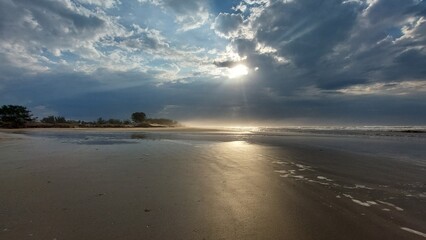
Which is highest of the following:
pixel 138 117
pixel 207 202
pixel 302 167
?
pixel 138 117

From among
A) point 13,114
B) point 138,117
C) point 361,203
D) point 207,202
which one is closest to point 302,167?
point 361,203

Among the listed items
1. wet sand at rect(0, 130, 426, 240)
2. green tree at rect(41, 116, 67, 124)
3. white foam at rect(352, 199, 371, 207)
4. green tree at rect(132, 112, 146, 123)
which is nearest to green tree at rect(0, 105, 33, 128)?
green tree at rect(41, 116, 67, 124)

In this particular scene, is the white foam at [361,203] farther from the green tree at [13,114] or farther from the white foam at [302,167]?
the green tree at [13,114]

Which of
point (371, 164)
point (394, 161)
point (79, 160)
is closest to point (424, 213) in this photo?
point (371, 164)

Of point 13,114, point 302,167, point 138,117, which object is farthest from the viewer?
point 138,117

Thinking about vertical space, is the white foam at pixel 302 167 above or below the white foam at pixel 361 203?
above

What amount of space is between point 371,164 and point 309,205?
6173mm

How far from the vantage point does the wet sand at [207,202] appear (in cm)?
382

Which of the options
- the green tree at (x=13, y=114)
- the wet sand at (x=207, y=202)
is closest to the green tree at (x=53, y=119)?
the green tree at (x=13, y=114)

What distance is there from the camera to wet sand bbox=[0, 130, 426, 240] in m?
3.82

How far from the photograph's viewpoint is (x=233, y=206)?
16.3 ft

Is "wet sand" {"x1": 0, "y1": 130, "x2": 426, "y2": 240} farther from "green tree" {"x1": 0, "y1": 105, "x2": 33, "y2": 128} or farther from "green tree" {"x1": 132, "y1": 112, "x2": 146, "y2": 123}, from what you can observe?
"green tree" {"x1": 132, "y1": 112, "x2": 146, "y2": 123}

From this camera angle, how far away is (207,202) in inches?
204

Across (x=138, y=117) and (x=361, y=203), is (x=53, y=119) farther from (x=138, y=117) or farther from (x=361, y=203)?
(x=361, y=203)
